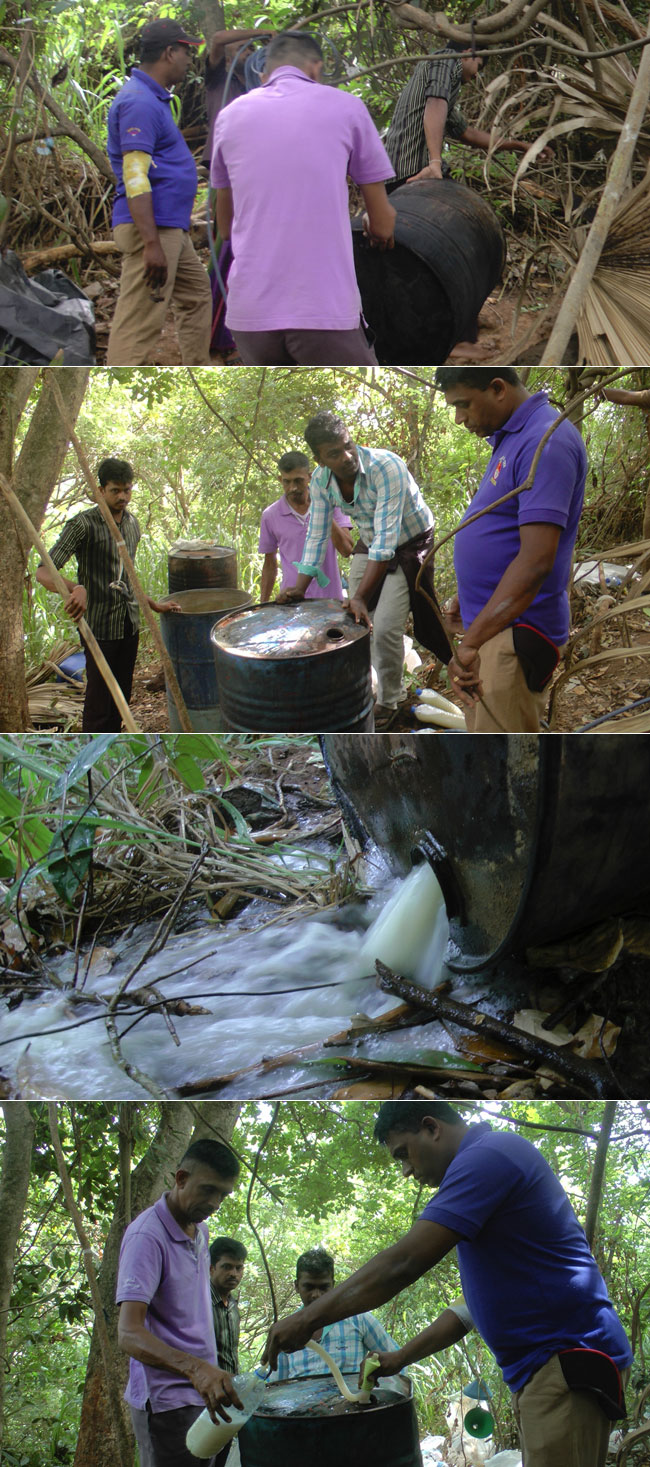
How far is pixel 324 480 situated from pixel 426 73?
1.60 meters

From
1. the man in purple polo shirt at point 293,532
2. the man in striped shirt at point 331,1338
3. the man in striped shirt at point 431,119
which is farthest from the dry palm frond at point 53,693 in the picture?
the man in striped shirt at point 431,119

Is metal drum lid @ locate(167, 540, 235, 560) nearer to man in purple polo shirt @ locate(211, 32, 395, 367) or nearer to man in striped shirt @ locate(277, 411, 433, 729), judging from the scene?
man in striped shirt @ locate(277, 411, 433, 729)

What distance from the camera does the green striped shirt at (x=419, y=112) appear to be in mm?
3020

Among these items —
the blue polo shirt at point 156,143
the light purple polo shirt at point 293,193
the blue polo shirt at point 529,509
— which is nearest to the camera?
the blue polo shirt at point 529,509

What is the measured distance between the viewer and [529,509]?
202cm

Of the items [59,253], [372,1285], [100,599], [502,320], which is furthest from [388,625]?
[59,253]

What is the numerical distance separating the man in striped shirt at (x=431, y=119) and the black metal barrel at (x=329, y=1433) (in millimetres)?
2926

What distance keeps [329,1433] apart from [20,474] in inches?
77.0

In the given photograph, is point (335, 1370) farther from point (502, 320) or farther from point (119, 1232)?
point (502, 320)

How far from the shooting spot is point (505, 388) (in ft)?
6.76

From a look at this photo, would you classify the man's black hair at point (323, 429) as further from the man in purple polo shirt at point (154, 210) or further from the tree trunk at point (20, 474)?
the man in purple polo shirt at point (154, 210)

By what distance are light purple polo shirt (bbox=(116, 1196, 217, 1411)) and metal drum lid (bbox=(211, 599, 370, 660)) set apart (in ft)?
3.78

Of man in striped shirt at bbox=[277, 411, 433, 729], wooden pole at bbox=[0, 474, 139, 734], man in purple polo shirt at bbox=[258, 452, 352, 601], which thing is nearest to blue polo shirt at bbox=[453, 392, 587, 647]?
man in striped shirt at bbox=[277, 411, 433, 729]

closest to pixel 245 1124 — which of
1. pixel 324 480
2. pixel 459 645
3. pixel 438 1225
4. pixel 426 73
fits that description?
pixel 438 1225
